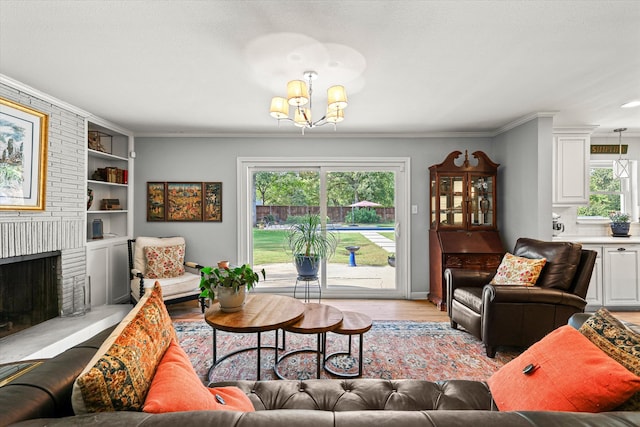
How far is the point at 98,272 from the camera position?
12.4 feet

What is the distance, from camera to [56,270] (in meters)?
3.26

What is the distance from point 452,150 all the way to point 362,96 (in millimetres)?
2045

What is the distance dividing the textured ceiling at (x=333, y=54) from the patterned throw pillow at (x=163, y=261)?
162cm

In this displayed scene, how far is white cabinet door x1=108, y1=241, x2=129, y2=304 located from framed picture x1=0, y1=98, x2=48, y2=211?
3.95ft

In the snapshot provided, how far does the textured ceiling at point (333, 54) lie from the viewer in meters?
1.71

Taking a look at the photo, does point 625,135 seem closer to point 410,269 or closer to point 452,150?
point 452,150

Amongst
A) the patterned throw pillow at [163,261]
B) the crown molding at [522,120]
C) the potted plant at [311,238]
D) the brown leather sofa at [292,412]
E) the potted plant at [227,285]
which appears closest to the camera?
the brown leather sofa at [292,412]

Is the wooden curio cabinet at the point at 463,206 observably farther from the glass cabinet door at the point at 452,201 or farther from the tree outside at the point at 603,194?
the tree outside at the point at 603,194

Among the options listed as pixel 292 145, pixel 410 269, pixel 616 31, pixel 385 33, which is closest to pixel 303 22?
pixel 385 33

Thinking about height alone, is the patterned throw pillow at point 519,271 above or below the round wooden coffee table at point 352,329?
above

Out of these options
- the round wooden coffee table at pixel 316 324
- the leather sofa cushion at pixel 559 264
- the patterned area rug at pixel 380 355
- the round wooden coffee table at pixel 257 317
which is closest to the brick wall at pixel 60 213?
the patterned area rug at pixel 380 355

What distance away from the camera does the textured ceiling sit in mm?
1713

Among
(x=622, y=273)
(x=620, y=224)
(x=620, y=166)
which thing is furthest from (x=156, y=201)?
(x=620, y=166)

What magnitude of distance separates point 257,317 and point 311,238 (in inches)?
84.3
